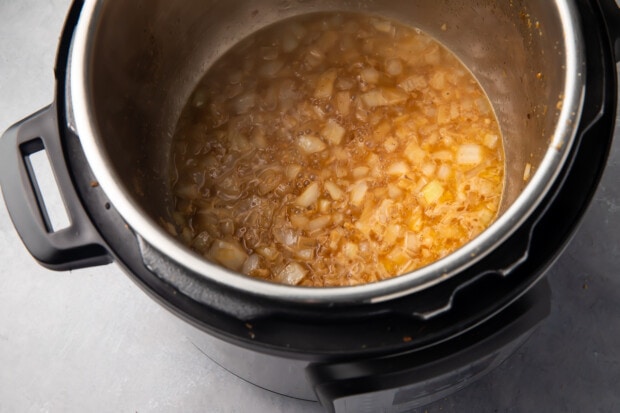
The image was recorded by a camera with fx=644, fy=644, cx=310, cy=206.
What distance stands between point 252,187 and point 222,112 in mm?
225

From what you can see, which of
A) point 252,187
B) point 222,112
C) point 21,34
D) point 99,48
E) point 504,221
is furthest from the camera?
point 21,34

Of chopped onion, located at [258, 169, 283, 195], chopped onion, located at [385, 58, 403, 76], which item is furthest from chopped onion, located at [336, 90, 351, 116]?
chopped onion, located at [258, 169, 283, 195]

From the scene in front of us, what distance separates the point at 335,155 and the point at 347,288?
0.63 metres

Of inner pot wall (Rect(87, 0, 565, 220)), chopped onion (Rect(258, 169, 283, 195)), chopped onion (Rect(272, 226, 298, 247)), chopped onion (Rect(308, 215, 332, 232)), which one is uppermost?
inner pot wall (Rect(87, 0, 565, 220))

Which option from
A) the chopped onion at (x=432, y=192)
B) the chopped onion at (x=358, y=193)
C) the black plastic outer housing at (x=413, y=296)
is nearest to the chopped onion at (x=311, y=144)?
the chopped onion at (x=358, y=193)

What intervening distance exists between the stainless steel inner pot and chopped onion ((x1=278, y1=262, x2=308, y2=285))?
284 mm

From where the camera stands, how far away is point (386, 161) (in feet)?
4.75

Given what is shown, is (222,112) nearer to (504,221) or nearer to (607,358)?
(504,221)

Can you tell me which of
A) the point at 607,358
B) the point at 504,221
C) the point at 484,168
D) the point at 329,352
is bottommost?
the point at 607,358

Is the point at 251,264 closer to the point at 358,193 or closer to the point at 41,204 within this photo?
the point at 358,193

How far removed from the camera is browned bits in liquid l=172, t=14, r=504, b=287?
1354 millimetres

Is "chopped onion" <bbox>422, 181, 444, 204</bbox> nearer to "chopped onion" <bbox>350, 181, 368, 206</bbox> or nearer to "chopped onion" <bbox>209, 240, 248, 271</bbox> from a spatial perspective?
"chopped onion" <bbox>350, 181, 368, 206</bbox>

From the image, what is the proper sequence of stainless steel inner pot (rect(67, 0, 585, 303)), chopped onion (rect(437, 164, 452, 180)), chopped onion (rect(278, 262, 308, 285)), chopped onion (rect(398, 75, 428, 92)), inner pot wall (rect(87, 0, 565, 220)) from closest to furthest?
stainless steel inner pot (rect(67, 0, 585, 303)) → inner pot wall (rect(87, 0, 565, 220)) → chopped onion (rect(278, 262, 308, 285)) → chopped onion (rect(437, 164, 452, 180)) → chopped onion (rect(398, 75, 428, 92))

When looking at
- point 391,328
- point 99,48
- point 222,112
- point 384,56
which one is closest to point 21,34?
point 222,112
